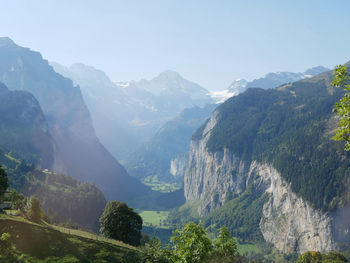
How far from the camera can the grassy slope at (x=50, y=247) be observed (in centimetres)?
6444

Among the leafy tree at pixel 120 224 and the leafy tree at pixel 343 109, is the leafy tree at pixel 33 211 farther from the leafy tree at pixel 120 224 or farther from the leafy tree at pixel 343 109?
the leafy tree at pixel 343 109

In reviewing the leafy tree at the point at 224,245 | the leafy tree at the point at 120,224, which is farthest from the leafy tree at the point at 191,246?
the leafy tree at the point at 120,224

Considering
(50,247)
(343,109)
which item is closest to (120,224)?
(50,247)

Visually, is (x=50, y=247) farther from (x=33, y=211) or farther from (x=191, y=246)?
(x=191, y=246)

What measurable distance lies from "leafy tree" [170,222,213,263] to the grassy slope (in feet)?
50.2

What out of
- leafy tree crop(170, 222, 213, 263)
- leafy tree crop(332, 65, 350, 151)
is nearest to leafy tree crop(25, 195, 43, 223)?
leafy tree crop(170, 222, 213, 263)

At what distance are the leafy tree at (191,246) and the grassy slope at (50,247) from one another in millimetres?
15304

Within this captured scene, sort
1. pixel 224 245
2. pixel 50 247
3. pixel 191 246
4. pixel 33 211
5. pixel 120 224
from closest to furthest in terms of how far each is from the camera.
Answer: pixel 191 246 → pixel 224 245 → pixel 50 247 → pixel 33 211 → pixel 120 224

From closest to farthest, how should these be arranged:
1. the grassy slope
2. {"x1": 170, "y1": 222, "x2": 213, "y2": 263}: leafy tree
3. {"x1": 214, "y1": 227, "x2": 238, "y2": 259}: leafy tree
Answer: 1. {"x1": 170, "y1": 222, "x2": 213, "y2": 263}: leafy tree
2. {"x1": 214, "y1": 227, "x2": 238, "y2": 259}: leafy tree
3. the grassy slope

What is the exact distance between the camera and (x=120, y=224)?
117 meters

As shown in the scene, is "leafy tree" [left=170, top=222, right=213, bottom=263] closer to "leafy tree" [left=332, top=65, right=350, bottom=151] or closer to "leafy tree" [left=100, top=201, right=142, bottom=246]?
"leafy tree" [left=332, top=65, right=350, bottom=151]

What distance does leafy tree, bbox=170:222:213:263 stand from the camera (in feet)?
165

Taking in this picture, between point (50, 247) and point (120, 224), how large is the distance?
49.6 meters

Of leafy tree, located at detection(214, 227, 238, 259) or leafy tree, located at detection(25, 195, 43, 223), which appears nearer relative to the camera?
leafy tree, located at detection(214, 227, 238, 259)
